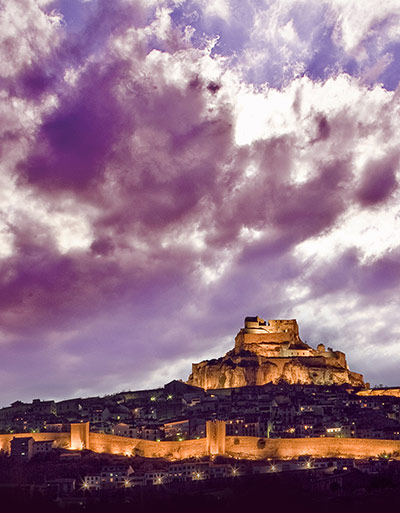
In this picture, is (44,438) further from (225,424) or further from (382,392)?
(382,392)

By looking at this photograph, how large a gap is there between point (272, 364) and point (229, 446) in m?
32.0

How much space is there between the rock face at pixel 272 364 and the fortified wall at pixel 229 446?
29.2 meters

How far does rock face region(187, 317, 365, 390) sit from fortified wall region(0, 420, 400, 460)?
29.2 metres

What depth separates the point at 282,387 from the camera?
339 feet

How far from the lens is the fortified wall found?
76.6 m

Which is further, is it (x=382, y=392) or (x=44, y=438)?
(x=382, y=392)

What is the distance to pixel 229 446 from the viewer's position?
77.8 metres

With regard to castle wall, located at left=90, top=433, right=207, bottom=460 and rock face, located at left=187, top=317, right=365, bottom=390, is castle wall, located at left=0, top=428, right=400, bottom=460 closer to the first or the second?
castle wall, located at left=90, top=433, right=207, bottom=460

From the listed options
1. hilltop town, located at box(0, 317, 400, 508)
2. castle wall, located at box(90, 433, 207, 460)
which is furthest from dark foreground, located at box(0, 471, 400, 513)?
castle wall, located at box(90, 433, 207, 460)

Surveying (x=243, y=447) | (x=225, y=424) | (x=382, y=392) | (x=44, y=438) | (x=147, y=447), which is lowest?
(x=243, y=447)

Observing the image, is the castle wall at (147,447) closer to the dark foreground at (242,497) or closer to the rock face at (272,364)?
the dark foreground at (242,497)

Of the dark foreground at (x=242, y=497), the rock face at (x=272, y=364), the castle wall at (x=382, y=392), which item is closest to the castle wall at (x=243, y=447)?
the dark foreground at (x=242, y=497)

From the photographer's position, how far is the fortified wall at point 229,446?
3014 inches

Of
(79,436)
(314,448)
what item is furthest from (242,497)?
(79,436)
